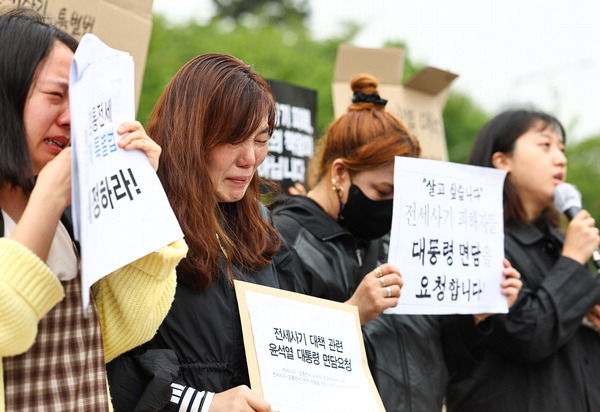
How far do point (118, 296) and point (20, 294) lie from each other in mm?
277

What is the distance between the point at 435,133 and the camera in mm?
4359

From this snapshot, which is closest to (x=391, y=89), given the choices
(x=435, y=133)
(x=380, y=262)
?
(x=435, y=133)

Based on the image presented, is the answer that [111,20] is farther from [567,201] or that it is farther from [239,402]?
[567,201]

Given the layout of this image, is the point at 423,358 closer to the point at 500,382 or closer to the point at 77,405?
the point at 500,382

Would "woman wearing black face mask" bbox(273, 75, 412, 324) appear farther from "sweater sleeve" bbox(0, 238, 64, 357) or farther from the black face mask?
"sweater sleeve" bbox(0, 238, 64, 357)

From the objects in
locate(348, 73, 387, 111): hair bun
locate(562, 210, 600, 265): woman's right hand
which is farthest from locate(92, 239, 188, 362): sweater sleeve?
locate(562, 210, 600, 265): woman's right hand

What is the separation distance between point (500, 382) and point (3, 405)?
2246 millimetres

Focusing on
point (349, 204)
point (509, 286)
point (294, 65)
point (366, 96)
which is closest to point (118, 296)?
Answer: point (349, 204)

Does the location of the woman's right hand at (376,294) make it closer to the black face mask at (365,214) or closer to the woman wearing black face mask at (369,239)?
the woman wearing black face mask at (369,239)

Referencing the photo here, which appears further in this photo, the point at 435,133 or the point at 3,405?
the point at 435,133

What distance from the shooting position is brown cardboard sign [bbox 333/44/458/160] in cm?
403

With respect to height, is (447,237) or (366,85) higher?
(366,85)

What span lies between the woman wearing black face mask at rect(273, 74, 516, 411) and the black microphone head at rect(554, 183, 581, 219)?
75 centimetres

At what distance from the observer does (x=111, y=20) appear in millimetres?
3002
